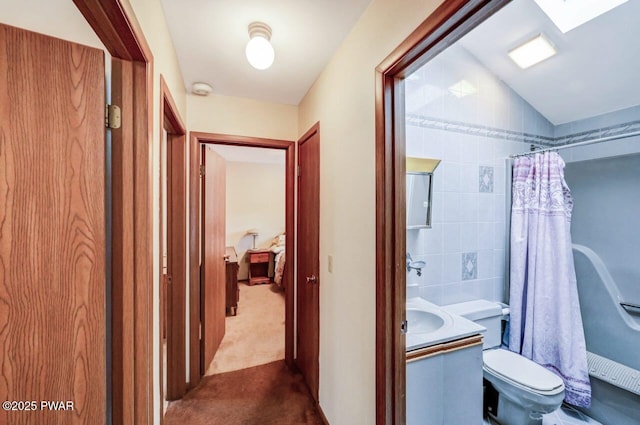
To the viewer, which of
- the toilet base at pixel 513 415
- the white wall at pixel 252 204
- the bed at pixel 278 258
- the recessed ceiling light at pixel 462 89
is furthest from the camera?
the white wall at pixel 252 204

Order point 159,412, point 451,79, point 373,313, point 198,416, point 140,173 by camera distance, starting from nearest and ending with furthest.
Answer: point 140,173 → point 373,313 → point 159,412 → point 198,416 → point 451,79

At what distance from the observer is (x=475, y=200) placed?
2.08 meters

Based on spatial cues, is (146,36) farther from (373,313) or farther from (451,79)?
(451,79)

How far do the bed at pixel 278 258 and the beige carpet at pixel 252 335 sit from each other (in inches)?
13.2

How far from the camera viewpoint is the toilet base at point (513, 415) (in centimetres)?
165

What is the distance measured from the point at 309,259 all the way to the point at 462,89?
5.97ft

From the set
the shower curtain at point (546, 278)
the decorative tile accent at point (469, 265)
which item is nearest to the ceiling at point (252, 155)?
the decorative tile accent at point (469, 265)

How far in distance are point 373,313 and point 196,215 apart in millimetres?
1595

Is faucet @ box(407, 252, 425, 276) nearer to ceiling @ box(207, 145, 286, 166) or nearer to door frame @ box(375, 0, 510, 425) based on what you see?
door frame @ box(375, 0, 510, 425)

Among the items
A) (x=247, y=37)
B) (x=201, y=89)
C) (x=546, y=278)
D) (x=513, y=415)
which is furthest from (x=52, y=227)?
(x=546, y=278)

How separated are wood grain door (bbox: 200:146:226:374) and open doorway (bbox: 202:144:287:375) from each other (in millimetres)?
841

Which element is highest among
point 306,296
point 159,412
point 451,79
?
point 451,79

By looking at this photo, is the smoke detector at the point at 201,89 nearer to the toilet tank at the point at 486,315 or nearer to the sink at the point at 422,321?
the sink at the point at 422,321

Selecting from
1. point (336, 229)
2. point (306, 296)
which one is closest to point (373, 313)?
point (336, 229)
